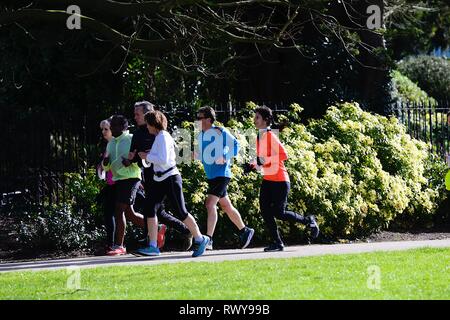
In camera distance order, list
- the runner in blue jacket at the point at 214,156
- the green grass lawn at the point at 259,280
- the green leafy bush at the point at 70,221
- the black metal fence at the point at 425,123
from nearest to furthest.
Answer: the green grass lawn at the point at 259,280, the runner in blue jacket at the point at 214,156, the green leafy bush at the point at 70,221, the black metal fence at the point at 425,123

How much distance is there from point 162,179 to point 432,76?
20608mm

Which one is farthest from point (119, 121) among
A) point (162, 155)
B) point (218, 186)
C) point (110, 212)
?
point (218, 186)

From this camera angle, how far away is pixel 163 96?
Answer: 1942 centimetres

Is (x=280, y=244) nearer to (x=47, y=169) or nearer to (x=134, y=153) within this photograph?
(x=134, y=153)

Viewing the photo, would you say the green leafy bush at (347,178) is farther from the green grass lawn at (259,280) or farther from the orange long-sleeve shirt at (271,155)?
the green grass lawn at (259,280)

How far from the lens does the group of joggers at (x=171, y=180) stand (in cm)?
1188

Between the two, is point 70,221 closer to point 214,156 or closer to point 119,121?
point 119,121

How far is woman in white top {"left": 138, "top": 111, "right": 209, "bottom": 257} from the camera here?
38.4 ft

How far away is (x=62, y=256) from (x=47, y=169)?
2019 millimetres

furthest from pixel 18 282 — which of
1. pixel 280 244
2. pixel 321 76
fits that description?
pixel 321 76

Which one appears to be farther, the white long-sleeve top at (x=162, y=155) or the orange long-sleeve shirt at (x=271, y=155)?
the orange long-sleeve shirt at (x=271, y=155)

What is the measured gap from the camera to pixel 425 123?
18.1m

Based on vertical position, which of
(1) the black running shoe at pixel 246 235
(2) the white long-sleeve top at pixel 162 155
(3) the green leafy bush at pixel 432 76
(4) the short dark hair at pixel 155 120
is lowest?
(1) the black running shoe at pixel 246 235

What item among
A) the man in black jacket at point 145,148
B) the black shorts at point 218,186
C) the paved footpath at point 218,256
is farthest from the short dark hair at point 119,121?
the paved footpath at point 218,256
